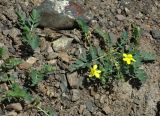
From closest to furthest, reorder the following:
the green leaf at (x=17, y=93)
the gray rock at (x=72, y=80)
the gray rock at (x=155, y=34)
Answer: the green leaf at (x=17, y=93) → the gray rock at (x=72, y=80) → the gray rock at (x=155, y=34)

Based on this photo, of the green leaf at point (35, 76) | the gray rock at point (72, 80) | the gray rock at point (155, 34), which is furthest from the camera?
the gray rock at point (155, 34)

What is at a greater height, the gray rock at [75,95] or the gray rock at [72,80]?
the gray rock at [72,80]

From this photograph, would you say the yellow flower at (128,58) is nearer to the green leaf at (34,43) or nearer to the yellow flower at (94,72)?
the yellow flower at (94,72)

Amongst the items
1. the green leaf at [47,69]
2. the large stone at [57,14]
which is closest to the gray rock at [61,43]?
the large stone at [57,14]

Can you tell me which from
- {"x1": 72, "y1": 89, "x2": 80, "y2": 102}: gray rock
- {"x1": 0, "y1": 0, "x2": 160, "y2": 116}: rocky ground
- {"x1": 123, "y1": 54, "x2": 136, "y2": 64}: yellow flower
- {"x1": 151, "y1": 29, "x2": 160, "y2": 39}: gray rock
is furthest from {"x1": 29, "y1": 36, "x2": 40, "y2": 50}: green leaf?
{"x1": 151, "y1": 29, "x2": 160, "y2": 39}: gray rock

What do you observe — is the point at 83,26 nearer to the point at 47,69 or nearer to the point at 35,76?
the point at 47,69

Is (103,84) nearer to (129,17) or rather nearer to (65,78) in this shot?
(65,78)

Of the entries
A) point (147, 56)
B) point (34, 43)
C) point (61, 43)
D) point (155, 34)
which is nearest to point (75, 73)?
point (61, 43)
